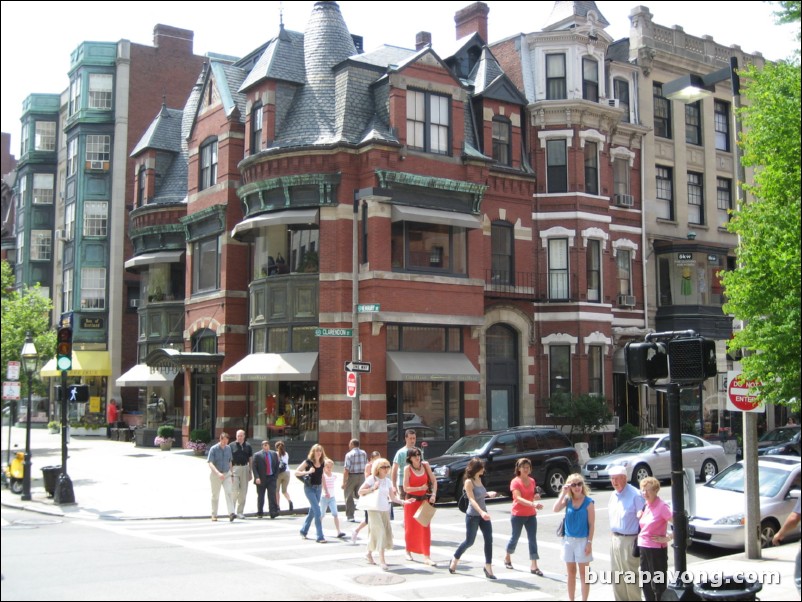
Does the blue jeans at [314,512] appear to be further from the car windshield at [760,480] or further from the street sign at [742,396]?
the car windshield at [760,480]

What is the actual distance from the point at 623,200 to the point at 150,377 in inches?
803

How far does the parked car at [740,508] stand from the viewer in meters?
14.6

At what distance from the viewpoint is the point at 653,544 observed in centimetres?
1033

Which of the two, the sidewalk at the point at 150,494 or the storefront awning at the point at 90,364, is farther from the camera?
the storefront awning at the point at 90,364

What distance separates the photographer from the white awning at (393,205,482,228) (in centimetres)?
2725

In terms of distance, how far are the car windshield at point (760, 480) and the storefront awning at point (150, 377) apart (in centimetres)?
2281

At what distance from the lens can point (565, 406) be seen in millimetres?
30047

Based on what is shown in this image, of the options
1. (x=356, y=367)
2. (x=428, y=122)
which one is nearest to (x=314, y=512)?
(x=356, y=367)

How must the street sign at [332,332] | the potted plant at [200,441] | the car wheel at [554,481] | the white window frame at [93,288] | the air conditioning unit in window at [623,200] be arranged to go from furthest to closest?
the white window frame at [93,288]
the air conditioning unit in window at [623,200]
the potted plant at [200,441]
the street sign at [332,332]
the car wheel at [554,481]

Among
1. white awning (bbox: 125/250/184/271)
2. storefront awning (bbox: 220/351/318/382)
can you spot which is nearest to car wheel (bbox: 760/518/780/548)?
storefront awning (bbox: 220/351/318/382)

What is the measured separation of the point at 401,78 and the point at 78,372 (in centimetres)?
2579

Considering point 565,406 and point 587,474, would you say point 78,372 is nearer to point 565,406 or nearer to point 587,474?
point 565,406

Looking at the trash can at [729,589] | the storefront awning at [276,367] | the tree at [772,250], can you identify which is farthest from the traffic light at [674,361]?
the storefront awning at [276,367]

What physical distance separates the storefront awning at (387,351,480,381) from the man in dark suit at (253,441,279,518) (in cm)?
816
